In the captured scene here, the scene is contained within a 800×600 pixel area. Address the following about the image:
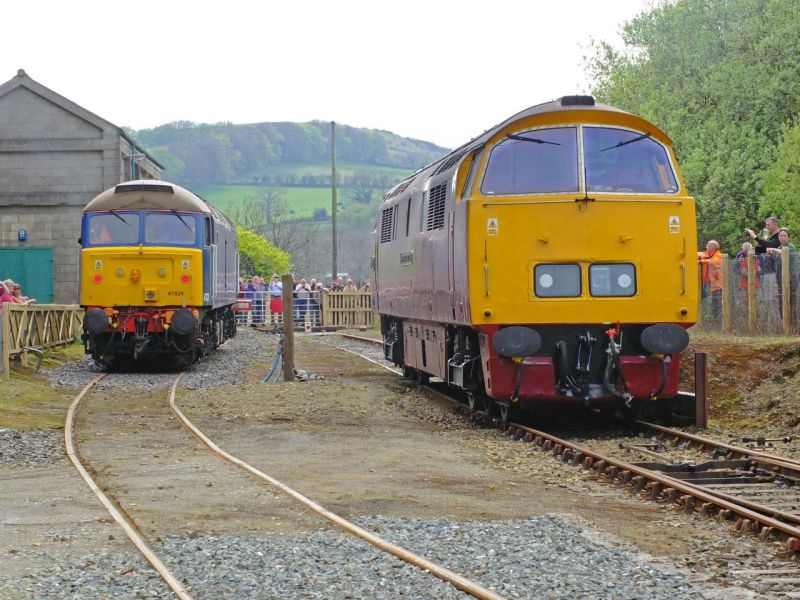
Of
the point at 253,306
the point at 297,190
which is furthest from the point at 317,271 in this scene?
the point at 253,306

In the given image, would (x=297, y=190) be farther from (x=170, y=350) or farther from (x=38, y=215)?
(x=170, y=350)

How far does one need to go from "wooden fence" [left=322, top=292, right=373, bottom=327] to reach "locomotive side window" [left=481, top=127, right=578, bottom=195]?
3108 centimetres

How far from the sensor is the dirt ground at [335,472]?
8.22 metres

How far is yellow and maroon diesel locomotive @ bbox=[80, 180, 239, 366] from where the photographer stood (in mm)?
22734

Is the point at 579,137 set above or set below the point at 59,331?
above

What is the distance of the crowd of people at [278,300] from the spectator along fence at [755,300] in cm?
2331

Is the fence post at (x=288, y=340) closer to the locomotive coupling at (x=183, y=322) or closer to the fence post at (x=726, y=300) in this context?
the locomotive coupling at (x=183, y=322)

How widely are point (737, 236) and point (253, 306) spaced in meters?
18.6

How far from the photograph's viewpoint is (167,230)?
23.2 metres

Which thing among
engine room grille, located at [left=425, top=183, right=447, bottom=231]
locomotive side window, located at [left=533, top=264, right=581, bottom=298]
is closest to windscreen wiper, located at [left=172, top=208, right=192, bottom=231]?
engine room grille, located at [left=425, top=183, right=447, bottom=231]

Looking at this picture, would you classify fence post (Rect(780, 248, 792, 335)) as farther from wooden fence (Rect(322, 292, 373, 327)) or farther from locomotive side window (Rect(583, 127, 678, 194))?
wooden fence (Rect(322, 292, 373, 327))

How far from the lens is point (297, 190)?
128000 millimetres

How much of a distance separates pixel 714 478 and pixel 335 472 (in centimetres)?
323

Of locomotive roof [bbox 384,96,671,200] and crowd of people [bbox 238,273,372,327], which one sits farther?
crowd of people [bbox 238,273,372,327]
